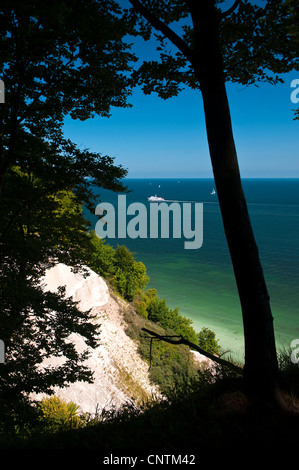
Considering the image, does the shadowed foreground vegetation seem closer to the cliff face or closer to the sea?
the cliff face

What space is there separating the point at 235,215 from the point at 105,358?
1863cm

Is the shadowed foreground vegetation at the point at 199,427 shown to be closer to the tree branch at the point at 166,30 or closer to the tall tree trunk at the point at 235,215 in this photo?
the tall tree trunk at the point at 235,215

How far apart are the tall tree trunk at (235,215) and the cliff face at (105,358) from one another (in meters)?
12.1

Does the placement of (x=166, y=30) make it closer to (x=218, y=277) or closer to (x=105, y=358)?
(x=105, y=358)

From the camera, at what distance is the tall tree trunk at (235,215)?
3846 millimetres

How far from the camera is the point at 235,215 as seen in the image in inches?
153

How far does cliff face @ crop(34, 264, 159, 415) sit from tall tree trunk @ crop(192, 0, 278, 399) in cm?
1209

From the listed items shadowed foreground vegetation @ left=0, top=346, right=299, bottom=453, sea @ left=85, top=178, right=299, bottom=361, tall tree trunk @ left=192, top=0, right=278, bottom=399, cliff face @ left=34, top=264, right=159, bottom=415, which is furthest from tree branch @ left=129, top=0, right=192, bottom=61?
sea @ left=85, top=178, right=299, bottom=361

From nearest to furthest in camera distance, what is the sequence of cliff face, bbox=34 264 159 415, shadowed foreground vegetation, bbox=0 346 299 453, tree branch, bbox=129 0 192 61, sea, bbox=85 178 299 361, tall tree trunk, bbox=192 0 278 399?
1. shadowed foreground vegetation, bbox=0 346 299 453
2. tall tree trunk, bbox=192 0 278 399
3. tree branch, bbox=129 0 192 61
4. cliff face, bbox=34 264 159 415
5. sea, bbox=85 178 299 361

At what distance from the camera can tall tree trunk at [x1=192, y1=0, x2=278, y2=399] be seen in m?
3.85

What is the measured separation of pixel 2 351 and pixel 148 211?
138234 mm

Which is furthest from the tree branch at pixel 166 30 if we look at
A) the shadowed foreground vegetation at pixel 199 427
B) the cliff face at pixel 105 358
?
the cliff face at pixel 105 358
